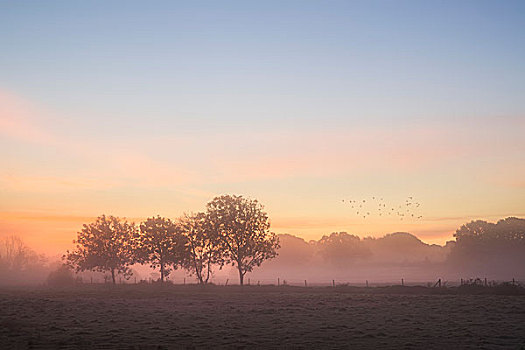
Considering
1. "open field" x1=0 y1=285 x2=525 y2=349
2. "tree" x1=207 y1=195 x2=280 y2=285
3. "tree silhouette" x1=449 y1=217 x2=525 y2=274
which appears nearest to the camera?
"open field" x1=0 y1=285 x2=525 y2=349

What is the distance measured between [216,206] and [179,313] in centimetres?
5984

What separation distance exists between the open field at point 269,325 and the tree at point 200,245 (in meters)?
47.1

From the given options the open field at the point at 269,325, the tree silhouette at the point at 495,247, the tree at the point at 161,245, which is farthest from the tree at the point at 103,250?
the tree silhouette at the point at 495,247

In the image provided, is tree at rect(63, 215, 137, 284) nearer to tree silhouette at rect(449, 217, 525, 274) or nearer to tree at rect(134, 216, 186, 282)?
tree at rect(134, 216, 186, 282)

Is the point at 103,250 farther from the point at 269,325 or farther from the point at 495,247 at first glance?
the point at 495,247

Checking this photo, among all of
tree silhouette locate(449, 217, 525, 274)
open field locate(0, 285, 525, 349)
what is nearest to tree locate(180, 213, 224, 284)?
open field locate(0, 285, 525, 349)

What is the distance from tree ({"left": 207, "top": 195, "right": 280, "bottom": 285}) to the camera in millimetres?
105875

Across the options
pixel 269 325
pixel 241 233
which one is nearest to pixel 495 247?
pixel 241 233

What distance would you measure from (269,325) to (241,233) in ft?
211

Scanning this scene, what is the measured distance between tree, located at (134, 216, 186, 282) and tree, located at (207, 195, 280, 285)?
36.1ft

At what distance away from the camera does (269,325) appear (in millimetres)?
43219

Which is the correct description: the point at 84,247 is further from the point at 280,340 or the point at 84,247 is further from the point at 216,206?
the point at 280,340

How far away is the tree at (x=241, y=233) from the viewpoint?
106m

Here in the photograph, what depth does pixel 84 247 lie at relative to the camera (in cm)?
12769
